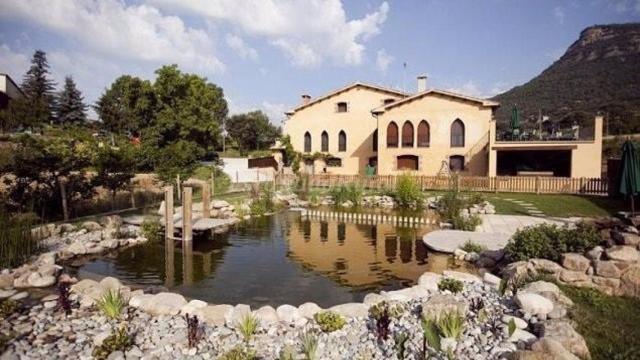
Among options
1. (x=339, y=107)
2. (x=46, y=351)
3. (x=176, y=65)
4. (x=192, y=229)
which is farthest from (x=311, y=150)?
(x=46, y=351)

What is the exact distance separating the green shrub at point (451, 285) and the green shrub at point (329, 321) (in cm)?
234

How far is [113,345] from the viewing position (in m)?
5.23

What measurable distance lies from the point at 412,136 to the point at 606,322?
23.9 metres

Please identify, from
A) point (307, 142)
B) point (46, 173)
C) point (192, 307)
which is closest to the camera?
point (192, 307)

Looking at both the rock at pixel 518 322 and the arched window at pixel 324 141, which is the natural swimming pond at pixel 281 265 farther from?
the arched window at pixel 324 141

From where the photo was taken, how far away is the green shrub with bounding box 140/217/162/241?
41.8 ft

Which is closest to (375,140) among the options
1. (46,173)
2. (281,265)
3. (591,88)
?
(281,265)

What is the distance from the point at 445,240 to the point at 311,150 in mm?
23778

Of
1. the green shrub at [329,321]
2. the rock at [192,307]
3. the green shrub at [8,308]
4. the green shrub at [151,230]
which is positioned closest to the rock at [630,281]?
the green shrub at [329,321]

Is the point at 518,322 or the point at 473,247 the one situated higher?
the point at 473,247

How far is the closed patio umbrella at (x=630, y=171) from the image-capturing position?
42.5 feet

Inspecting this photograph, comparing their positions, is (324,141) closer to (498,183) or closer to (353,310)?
(498,183)

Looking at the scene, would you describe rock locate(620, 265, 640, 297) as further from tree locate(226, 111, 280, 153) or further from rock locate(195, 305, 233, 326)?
tree locate(226, 111, 280, 153)

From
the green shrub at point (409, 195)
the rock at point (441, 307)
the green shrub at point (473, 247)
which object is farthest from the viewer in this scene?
the green shrub at point (409, 195)
